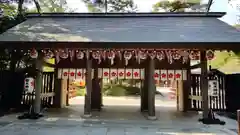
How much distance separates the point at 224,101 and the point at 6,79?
10.4m

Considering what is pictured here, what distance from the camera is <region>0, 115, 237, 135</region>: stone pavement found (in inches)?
239

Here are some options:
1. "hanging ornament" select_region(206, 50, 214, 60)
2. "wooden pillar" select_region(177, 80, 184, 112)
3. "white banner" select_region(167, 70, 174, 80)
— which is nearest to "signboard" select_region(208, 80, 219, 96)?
"hanging ornament" select_region(206, 50, 214, 60)

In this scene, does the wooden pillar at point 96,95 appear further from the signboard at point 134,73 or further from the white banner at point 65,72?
the white banner at point 65,72

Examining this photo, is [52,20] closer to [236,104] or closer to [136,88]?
[236,104]

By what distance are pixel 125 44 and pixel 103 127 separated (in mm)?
2978

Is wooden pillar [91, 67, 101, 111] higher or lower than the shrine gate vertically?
lower

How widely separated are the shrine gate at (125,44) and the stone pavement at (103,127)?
3.02 ft

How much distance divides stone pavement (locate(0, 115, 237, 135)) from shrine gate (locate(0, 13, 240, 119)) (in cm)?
92

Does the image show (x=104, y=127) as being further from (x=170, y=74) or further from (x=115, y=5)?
(x=115, y=5)

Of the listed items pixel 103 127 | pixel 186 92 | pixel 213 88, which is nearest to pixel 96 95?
pixel 103 127

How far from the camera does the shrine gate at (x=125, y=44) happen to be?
746cm

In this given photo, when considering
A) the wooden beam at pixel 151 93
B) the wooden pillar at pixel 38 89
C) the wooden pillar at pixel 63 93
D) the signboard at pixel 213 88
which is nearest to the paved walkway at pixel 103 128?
the wooden beam at pixel 151 93

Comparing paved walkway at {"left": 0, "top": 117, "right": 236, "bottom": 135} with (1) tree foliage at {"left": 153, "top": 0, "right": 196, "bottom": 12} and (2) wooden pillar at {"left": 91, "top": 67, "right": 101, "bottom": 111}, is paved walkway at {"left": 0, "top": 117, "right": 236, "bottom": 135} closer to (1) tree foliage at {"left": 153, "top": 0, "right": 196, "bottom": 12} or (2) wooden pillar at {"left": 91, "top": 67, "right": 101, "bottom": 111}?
(2) wooden pillar at {"left": 91, "top": 67, "right": 101, "bottom": 111}

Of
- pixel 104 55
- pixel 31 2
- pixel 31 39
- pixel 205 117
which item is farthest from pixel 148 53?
pixel 31 2
